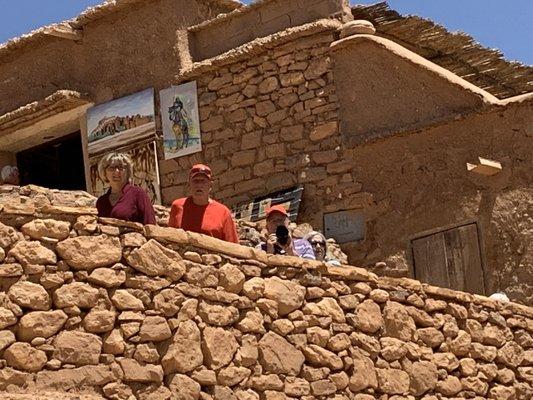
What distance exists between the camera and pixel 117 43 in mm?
16297

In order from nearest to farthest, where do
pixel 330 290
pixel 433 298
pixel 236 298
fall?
pixel 236 298 < pixel 330 290 < pixel 433 298

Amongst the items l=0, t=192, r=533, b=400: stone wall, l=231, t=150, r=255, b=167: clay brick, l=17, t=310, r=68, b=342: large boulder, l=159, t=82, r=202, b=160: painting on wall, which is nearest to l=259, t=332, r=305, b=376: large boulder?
l=0, t=192, r=533, b=400: stone wall

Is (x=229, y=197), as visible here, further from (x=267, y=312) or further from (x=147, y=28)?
(x=267, y=312)

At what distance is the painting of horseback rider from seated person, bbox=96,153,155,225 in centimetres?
684

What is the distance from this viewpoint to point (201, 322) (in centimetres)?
834

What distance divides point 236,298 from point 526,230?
495 cm

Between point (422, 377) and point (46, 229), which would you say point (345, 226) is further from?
point (46, 229)

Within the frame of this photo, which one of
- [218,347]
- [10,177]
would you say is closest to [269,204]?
[10,177]

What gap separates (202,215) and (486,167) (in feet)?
15.0

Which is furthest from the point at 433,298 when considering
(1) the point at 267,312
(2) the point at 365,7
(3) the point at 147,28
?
(3) the point at 147,28

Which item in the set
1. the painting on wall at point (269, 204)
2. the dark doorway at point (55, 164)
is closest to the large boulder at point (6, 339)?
the painting on wall at point (269, 204)

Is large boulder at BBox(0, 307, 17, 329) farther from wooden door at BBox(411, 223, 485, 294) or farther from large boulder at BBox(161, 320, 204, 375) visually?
wooden door at BBox(411, 223, 485, 294)

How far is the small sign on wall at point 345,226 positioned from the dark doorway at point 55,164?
4.81 metres

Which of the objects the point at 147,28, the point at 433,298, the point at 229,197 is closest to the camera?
the point at 433,298
